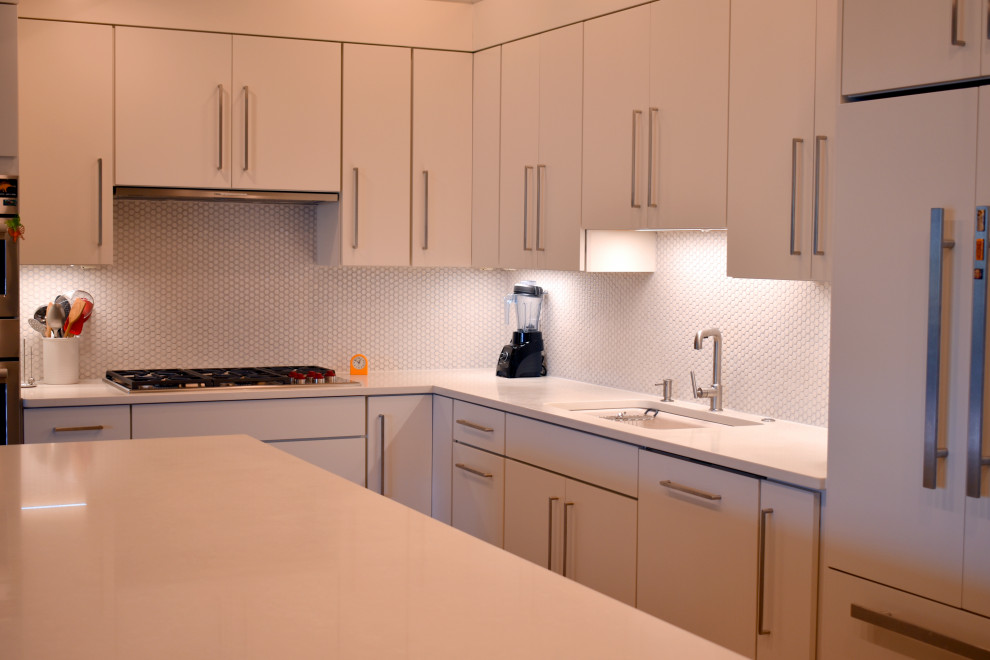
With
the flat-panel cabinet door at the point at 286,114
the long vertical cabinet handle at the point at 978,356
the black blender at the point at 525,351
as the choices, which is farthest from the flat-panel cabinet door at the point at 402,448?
the long vertical cabinet handle at the point at 978,356

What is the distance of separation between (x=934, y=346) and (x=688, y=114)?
54.5 inches

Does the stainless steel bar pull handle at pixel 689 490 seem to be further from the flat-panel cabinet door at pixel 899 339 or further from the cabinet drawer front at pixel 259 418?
the cabinet drawer front at pixel 259 418

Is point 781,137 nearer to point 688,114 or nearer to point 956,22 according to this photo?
point 688,114

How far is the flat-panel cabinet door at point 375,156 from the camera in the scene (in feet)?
14.2

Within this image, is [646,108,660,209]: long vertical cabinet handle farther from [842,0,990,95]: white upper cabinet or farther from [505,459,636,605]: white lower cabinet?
[842,0,990,95]: white upper cabinet

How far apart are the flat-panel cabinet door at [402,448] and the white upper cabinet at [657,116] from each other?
3.64 ft

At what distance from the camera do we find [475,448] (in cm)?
398

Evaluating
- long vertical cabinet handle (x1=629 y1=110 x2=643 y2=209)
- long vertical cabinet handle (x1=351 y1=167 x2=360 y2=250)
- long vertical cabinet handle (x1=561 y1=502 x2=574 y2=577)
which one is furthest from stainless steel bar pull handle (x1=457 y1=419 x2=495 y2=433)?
long vertical cabinet handle (x1=629 y1=110 x2=643 y2=209)

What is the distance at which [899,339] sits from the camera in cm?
222

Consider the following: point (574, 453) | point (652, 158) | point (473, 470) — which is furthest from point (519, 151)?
point (574, 453)

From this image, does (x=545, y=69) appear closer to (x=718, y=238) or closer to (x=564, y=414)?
(x=718, y=238)

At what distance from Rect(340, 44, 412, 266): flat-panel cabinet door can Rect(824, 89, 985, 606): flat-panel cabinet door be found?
7.88 ft

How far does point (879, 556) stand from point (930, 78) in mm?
1027

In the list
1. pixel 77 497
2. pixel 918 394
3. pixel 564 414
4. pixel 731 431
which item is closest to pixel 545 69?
pixel 564 414
